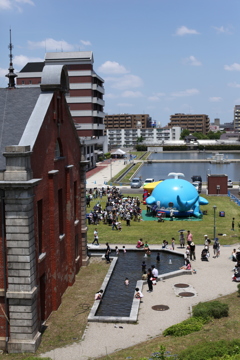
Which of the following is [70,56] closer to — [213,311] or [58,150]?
[58,150]

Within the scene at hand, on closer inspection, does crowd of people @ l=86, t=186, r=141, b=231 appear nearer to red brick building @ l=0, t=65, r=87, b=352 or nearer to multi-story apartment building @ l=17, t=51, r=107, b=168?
red brick building @ l=0, t=65, r=87, b=352

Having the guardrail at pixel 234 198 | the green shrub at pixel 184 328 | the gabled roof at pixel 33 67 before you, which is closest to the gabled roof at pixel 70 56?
the gabled roof at pixel 33 67

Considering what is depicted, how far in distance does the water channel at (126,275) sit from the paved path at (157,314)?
107cm

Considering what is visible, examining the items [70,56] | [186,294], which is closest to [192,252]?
[186,294]

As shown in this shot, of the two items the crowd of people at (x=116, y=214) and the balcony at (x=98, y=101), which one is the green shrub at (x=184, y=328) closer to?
the crowd of people at (x=116, y=214)

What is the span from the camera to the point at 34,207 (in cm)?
1903

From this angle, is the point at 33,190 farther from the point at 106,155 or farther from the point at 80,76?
the point at 106,155

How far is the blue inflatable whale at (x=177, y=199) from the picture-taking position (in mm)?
46594

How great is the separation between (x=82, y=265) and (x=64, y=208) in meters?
7.32

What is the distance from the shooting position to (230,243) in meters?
37.0

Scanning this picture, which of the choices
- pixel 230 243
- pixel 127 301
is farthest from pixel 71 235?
pixel 230 243

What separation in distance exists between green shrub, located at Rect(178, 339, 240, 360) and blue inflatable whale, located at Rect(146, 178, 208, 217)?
104ft

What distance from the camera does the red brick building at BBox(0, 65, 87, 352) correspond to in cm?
1798

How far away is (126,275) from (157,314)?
7.27 metres
